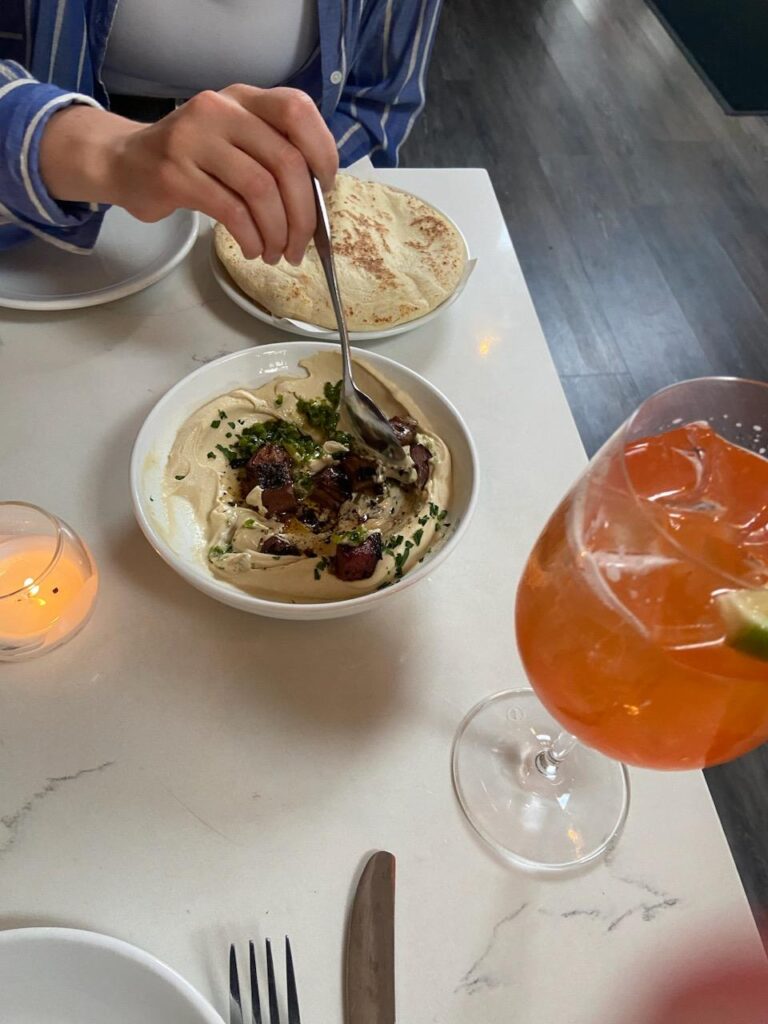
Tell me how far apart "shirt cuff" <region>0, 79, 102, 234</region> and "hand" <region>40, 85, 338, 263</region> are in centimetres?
2

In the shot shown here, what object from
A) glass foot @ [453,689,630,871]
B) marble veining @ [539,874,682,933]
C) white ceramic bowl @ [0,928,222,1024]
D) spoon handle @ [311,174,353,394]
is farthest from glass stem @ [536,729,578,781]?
spoon handle @ [311,174,353,394]

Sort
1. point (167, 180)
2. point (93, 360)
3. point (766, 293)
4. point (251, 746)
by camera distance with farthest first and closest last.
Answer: point (766, 293)
point (93, 360)
point (167, 180)
point (251, 746)

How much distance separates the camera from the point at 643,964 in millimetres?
572

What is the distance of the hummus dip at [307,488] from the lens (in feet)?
2.32

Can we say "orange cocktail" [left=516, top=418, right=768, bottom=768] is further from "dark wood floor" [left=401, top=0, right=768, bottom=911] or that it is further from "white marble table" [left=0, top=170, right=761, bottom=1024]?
"dark wood floor" [left=401, top=0, right=768, bottom=911]

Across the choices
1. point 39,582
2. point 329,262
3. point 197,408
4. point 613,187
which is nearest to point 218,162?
point 329,262

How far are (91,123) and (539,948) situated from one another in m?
0.94

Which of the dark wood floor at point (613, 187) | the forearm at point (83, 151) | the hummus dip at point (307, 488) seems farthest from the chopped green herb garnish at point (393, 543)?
the dark wood floor at point (613, 187)

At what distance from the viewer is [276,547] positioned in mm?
730

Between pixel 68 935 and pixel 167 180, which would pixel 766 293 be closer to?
pixel 167 180

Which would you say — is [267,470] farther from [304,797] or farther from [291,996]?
[291,996]

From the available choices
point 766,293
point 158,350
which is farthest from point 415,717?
point 766,293

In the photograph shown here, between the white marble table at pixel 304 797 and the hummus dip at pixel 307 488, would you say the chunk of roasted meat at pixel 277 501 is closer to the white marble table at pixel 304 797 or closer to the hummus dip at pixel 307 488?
the hummus dip at pixel 307 488

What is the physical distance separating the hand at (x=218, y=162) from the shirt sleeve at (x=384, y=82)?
0.54 meters
